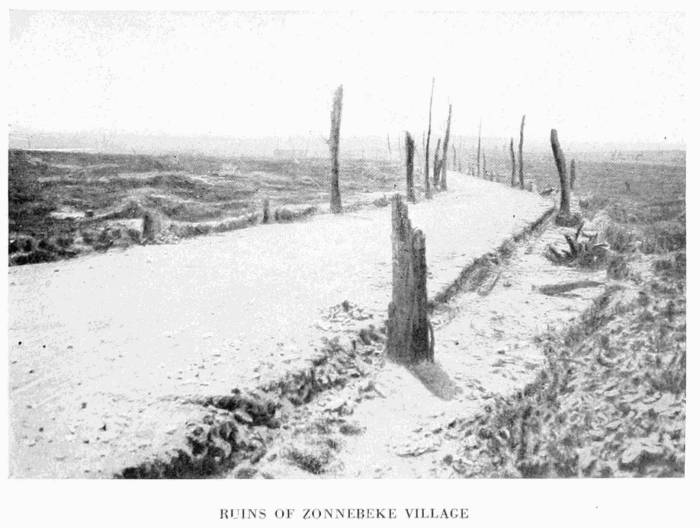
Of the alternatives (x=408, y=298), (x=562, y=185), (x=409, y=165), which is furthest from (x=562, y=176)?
(x=408, y=298)

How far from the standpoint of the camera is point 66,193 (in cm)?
618

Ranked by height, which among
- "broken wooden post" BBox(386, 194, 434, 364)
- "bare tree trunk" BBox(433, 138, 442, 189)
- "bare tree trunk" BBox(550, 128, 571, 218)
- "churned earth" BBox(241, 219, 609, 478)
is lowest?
"churned earth" BBox(241, 219, 609, 478)

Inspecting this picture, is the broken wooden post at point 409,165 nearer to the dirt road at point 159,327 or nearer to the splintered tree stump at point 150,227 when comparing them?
the dirt road at point 159,327

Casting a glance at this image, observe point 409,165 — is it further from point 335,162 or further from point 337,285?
point 337,285

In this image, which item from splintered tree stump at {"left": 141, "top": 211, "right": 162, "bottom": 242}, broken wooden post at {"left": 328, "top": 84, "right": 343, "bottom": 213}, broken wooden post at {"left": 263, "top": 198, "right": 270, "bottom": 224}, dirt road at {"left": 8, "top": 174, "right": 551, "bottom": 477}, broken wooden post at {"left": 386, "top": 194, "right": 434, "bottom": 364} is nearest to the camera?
dirt road at {"left": 8, "top": 174, "right": 551, "bottom": 477}

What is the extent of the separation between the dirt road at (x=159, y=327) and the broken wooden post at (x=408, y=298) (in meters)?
0.65

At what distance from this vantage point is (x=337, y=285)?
19.3 ft

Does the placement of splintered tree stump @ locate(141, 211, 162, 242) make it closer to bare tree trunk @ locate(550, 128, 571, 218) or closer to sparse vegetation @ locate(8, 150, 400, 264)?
sparse vegetation @ locate(8, 150, 400, 264)

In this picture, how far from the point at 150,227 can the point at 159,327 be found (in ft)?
10.6

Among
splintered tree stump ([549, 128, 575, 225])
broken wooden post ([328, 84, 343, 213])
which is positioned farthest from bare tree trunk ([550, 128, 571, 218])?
broken wooden post ([328, 84, 343, 213])

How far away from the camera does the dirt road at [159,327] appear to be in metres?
3.66

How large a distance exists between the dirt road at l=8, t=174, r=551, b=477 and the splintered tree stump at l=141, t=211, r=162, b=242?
33cm

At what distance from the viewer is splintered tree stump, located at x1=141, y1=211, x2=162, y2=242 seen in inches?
297

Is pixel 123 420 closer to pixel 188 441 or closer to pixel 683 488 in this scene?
pixel 188 441
